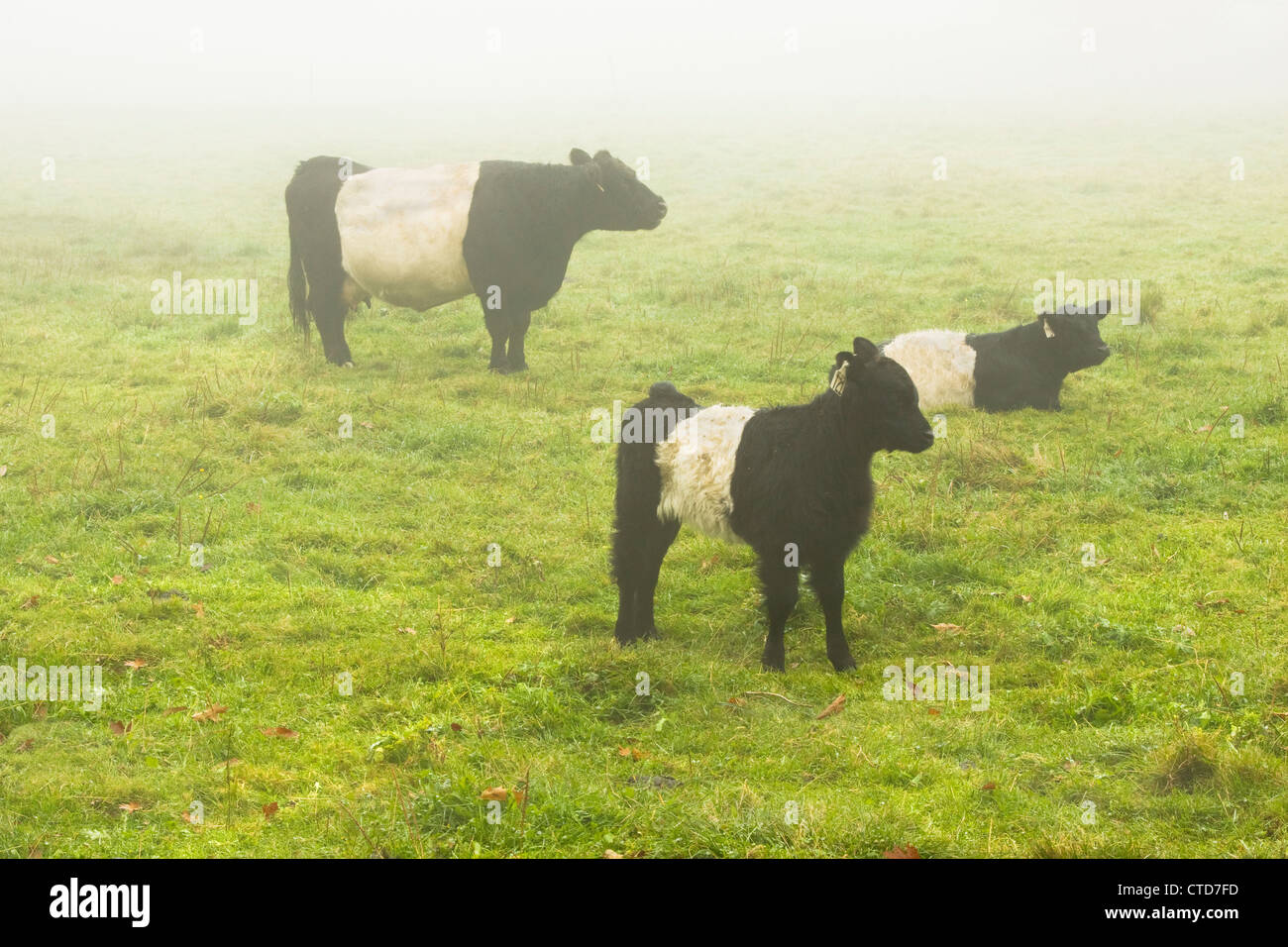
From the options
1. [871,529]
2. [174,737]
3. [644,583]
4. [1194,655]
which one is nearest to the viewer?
[174,737]

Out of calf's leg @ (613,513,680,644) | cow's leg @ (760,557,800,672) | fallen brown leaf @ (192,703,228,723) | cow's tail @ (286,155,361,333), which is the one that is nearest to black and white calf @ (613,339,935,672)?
cow's leg @ (760,557,800,672)

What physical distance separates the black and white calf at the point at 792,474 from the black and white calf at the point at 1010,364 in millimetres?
5440

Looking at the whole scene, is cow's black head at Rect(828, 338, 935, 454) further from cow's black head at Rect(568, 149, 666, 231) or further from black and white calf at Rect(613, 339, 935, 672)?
cow's black head at Rect(568, 149, 666, 231)

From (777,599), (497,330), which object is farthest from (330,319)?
(777,599)

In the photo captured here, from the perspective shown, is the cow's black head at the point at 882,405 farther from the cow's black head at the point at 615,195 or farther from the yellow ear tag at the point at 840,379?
the cow's black head at the point at 615,195

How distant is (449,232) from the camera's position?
14.3 m

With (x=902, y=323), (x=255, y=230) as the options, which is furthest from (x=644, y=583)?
(x=255, y=230)

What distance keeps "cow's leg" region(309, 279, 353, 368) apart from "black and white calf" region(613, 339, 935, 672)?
7.97 metres

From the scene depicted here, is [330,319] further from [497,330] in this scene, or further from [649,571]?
Result: [649,571]

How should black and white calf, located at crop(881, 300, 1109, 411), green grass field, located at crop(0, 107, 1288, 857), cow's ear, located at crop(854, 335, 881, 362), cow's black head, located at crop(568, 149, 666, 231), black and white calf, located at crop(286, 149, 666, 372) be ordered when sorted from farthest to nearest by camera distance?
cow's black head, located at crop(568, 149, 666, 231)
black and white calf, located at crop(286, 149, 666, 372)
black and white calf, located at crop(881, 300, 1109, 411)
cow's ear, located at crop(854, 335, 881, 362)
green grass field, located at crop(0, 107, 1288, 857)

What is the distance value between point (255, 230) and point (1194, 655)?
72.8ft

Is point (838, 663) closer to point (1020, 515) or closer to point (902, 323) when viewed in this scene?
point (1020, 515)

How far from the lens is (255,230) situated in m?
24.8

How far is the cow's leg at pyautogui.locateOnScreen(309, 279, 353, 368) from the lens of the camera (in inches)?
571
